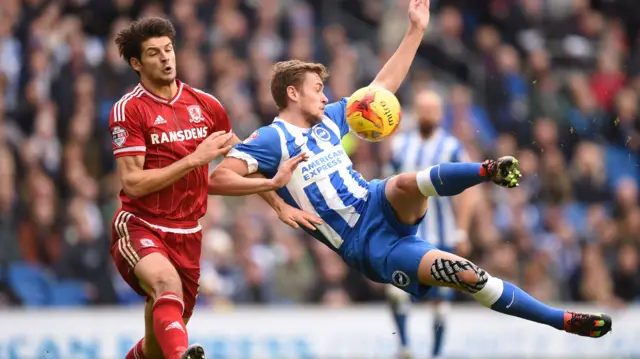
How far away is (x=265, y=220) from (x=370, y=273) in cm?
617

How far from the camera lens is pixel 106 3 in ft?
50.9

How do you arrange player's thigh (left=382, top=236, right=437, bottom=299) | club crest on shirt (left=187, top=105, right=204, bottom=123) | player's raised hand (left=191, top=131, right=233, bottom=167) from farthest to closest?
1. club crest on shirt (left=187, top=105, right=204, bottom=123)
2. player's thigh (left=382, top=236, right=437, bottom=299)
3. player's raised hand (left=191, top=131, right=233, bottom=167)

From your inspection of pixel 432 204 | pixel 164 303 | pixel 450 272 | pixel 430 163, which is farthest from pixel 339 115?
pixel 432 204

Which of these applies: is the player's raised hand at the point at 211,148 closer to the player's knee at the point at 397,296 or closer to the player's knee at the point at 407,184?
the player's knee at the point at 407,184

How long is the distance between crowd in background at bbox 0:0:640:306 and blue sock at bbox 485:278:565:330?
579 cm

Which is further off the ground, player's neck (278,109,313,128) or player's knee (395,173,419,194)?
player's neck (278,109,313,128)

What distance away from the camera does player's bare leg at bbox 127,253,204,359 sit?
280 inches

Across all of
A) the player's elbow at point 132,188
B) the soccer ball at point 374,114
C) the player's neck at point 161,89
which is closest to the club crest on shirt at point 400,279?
the soccer ball at point 374,114

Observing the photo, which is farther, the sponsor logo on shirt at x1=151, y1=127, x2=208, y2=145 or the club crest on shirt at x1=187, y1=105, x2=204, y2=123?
the club crest on shirt at x1=187, y1=105, x2=204, y2=123

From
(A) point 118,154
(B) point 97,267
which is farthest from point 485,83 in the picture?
(A) point 118,154

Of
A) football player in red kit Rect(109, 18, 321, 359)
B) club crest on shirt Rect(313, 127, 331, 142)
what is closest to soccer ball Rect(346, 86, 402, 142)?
club crest on shirt Rect(313, 127, 331, 142)

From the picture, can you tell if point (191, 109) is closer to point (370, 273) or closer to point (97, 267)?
point (370, 273)

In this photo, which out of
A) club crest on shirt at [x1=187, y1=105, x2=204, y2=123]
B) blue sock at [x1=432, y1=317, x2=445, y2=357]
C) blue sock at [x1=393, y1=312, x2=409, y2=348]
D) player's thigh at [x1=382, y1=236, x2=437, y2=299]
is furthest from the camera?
blue sock at [x1=393, y1=312, x2=409, y2=348]

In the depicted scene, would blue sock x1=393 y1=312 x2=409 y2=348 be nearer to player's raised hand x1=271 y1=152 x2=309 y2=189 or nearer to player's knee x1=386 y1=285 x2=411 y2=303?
player's knee x1=386 y1=285 x2=411 y2=303
